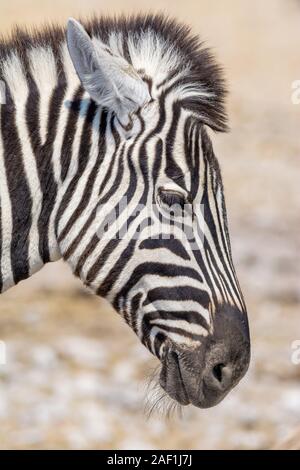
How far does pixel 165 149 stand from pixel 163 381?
1.04m

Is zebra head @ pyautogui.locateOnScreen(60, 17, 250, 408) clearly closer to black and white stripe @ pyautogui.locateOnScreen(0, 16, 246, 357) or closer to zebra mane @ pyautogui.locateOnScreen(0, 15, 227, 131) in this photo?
black and white stripe @ pyautogui.locateOnScreen(0, 16, 246, 357)

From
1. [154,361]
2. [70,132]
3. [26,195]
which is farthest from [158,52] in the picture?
[154,361]

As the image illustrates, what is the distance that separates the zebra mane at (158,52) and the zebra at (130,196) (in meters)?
0.01

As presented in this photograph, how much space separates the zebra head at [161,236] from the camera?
14.5 feet

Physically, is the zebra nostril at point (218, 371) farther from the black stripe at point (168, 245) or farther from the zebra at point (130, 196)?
the black stripe at point (168, 245)

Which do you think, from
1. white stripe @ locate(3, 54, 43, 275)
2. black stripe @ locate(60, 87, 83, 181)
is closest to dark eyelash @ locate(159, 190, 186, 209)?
black stripe @ locate(60, 87, 83, 181)

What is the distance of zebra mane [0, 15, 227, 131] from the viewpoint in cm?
472

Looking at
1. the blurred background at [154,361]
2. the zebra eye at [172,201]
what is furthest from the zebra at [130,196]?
the blurred background at [154,361]

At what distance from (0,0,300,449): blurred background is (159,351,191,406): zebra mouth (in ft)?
19.2

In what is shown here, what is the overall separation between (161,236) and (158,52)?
932 millimetres

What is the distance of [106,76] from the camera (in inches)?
174

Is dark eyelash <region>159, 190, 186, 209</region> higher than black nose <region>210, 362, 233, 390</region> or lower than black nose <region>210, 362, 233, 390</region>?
higher
